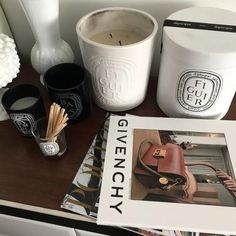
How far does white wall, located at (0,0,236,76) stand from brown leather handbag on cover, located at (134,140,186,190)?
22cm

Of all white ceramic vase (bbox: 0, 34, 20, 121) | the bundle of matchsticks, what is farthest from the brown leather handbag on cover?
white ceramic vase (bbox: 0, 34, 20, 121)

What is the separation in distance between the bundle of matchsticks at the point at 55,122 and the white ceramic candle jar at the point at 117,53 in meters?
0.09

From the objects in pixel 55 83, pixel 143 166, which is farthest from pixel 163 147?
pixel 55 83

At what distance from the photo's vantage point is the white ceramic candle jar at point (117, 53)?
463 mm

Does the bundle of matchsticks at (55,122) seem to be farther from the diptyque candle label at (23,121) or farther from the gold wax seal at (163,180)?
the gold wax seal at (163,180)

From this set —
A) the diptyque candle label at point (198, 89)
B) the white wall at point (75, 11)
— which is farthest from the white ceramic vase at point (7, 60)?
the diptyque candle label at point (198, 89)

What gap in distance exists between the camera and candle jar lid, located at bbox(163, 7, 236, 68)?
43cm

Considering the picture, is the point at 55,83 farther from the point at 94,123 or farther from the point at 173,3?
the point at 173,3

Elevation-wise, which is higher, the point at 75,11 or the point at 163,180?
the point at 75,11

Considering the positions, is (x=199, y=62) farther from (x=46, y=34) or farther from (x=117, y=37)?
(x=46, y=34)

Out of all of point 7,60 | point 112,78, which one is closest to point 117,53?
point 112,78

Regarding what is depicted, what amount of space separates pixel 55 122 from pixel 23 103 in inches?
4.3

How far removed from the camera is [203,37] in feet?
1.48

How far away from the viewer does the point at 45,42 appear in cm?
54
